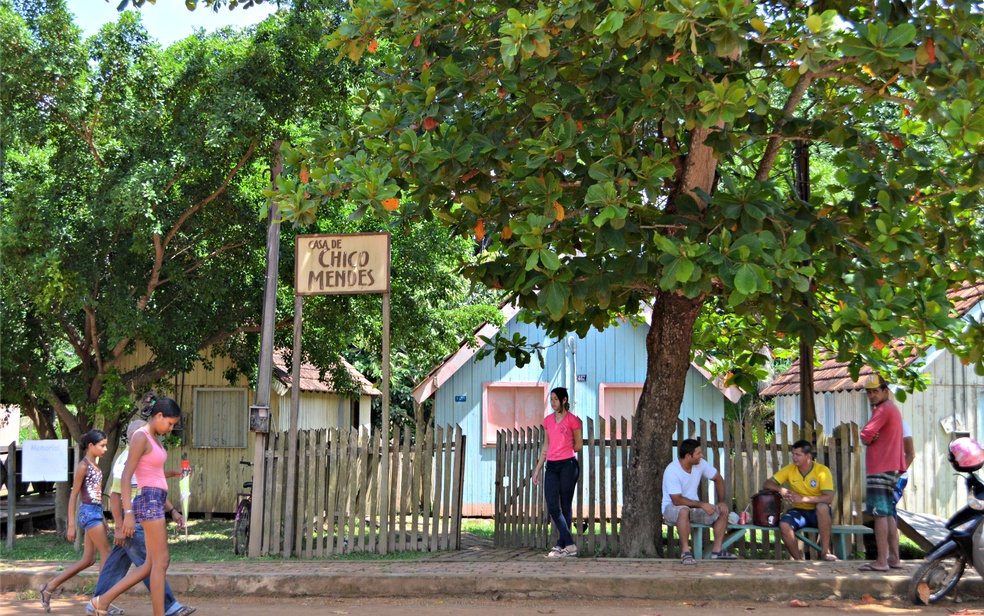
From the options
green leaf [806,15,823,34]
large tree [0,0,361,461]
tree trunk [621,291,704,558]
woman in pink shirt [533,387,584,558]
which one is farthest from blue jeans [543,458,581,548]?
large tree [0,0,361,461]

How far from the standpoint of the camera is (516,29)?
246 inches

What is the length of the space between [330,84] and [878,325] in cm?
794

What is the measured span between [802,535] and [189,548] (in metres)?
7.38

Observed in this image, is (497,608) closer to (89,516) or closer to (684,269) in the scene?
(684,269)

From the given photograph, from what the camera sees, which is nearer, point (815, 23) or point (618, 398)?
point (815, 23)

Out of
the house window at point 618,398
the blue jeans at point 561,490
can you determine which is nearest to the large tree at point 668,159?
the blue jeans at point 561,490

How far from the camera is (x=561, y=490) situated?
9125 mm

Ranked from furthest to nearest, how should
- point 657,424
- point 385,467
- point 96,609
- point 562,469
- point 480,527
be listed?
point 480,527
point 385,467
point 562,469
point 657,424
point 96,609

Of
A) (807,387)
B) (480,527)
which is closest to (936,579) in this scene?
(807,387)

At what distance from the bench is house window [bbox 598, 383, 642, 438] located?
7.74 meters

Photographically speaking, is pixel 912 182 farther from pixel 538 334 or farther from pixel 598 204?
pixel 538 334

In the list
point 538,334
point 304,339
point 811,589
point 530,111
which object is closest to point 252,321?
point 304,339

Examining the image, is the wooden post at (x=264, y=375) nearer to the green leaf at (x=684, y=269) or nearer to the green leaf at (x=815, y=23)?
the green leaf at (x=684, y=269)

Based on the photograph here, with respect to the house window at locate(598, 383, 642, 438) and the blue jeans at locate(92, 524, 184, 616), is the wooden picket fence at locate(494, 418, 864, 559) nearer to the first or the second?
the blue jeans at locate(92, 524, 184, 616)
